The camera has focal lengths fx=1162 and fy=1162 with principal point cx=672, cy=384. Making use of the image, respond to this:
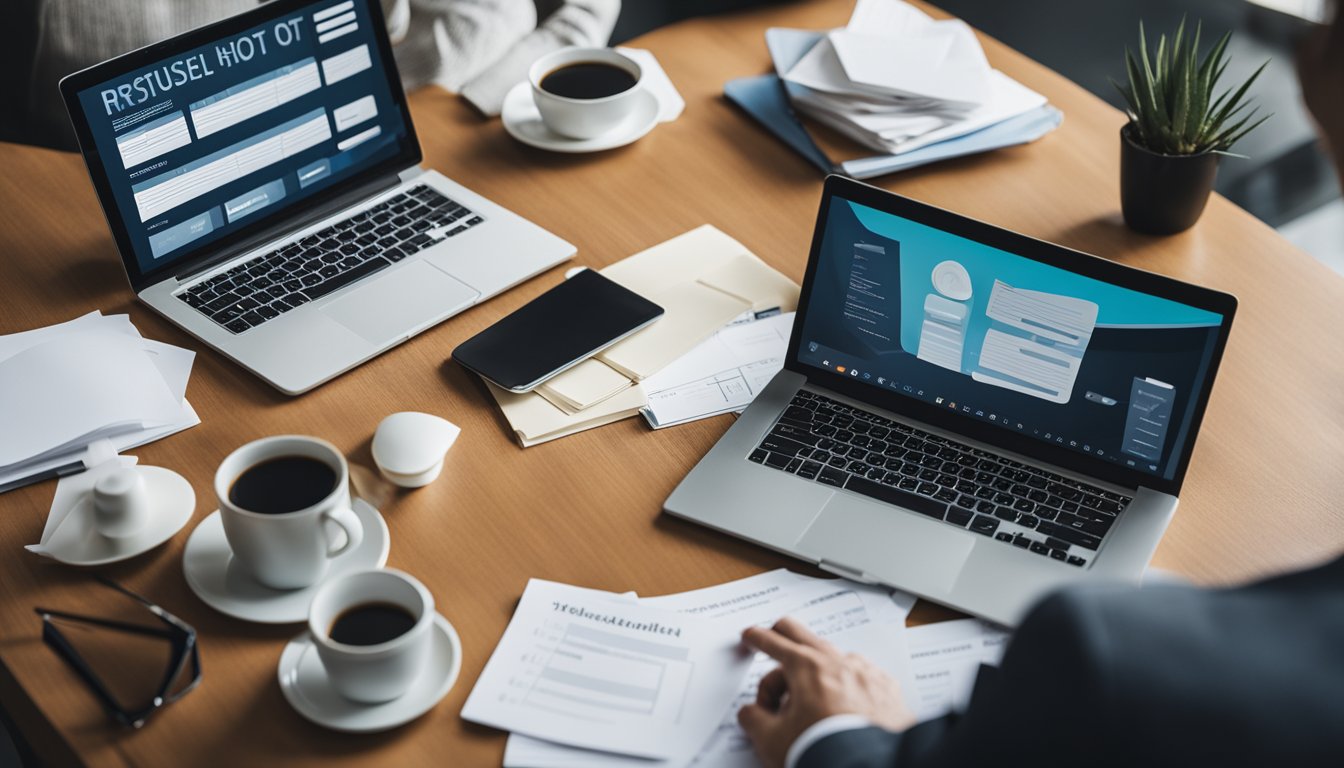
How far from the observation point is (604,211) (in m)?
1.51

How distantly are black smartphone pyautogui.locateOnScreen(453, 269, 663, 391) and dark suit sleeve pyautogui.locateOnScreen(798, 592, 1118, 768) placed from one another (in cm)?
60

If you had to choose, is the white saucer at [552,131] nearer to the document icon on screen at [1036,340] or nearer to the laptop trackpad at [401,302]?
the laptop trackpad at [401,302]

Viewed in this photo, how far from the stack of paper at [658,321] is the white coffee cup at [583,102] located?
234mm

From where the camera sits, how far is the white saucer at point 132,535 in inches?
41.0

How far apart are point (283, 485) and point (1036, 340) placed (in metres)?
0.70

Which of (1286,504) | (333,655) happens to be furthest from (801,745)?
(1286,504)

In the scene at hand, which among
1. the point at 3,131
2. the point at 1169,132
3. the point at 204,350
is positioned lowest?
the point at 3,131

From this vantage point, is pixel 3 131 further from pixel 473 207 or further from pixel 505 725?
pixel 505 725

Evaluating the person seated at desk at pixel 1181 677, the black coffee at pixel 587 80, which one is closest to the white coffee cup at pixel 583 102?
the black coffee at pixel 587 80

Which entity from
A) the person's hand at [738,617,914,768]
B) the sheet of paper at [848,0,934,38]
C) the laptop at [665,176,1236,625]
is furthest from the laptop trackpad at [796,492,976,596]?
the sheet of paper at [848,0,934,38]

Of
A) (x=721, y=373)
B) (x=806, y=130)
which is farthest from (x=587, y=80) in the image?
(x=721, y=373)

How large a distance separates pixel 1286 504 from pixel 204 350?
1136 millimetres

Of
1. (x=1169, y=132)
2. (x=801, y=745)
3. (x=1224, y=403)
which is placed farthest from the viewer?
(x=1169, y=132)

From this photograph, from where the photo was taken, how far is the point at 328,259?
4.48ft
